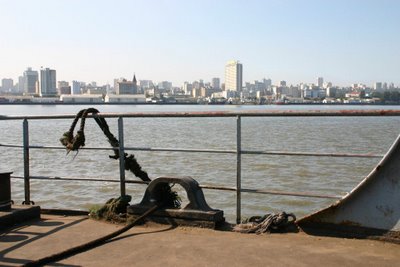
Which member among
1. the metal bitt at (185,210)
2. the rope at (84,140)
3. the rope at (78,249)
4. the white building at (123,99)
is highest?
the white building at (123,99)

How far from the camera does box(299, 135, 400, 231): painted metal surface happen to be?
3.95m

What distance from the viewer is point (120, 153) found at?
17.0ft

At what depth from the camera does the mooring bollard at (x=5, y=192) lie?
15.8 ft

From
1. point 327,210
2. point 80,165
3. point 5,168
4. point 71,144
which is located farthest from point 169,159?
point 327,210

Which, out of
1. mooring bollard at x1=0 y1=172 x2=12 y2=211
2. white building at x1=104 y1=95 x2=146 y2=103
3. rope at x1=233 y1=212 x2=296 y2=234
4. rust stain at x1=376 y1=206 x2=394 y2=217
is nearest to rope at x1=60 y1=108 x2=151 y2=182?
mooring bollard at x1=0 y1=172 x2=12 y2=211

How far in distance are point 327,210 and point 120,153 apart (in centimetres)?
218

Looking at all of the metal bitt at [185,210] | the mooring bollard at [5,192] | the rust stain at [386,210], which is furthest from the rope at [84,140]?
the rust stain at [386,210]

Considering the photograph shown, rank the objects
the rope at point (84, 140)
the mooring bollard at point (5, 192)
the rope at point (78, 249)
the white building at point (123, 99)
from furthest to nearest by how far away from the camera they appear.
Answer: the white building at point (123, 99), the rope at point (84, 140), the mooring bollard at point (5, 192), the rope at point (78, 249)

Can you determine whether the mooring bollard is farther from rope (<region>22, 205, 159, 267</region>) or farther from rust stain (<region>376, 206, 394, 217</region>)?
rust stain (<region>376, 206, 394, 217</region>)

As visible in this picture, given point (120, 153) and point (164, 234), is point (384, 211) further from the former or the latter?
point (120, 153)

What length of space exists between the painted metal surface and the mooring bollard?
120 inches

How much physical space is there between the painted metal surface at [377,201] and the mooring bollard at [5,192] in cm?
304

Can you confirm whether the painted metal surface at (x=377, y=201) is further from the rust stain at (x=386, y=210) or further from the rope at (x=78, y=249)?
the rope at (x=78, y=249)

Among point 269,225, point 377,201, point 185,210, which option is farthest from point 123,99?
point 377,201
